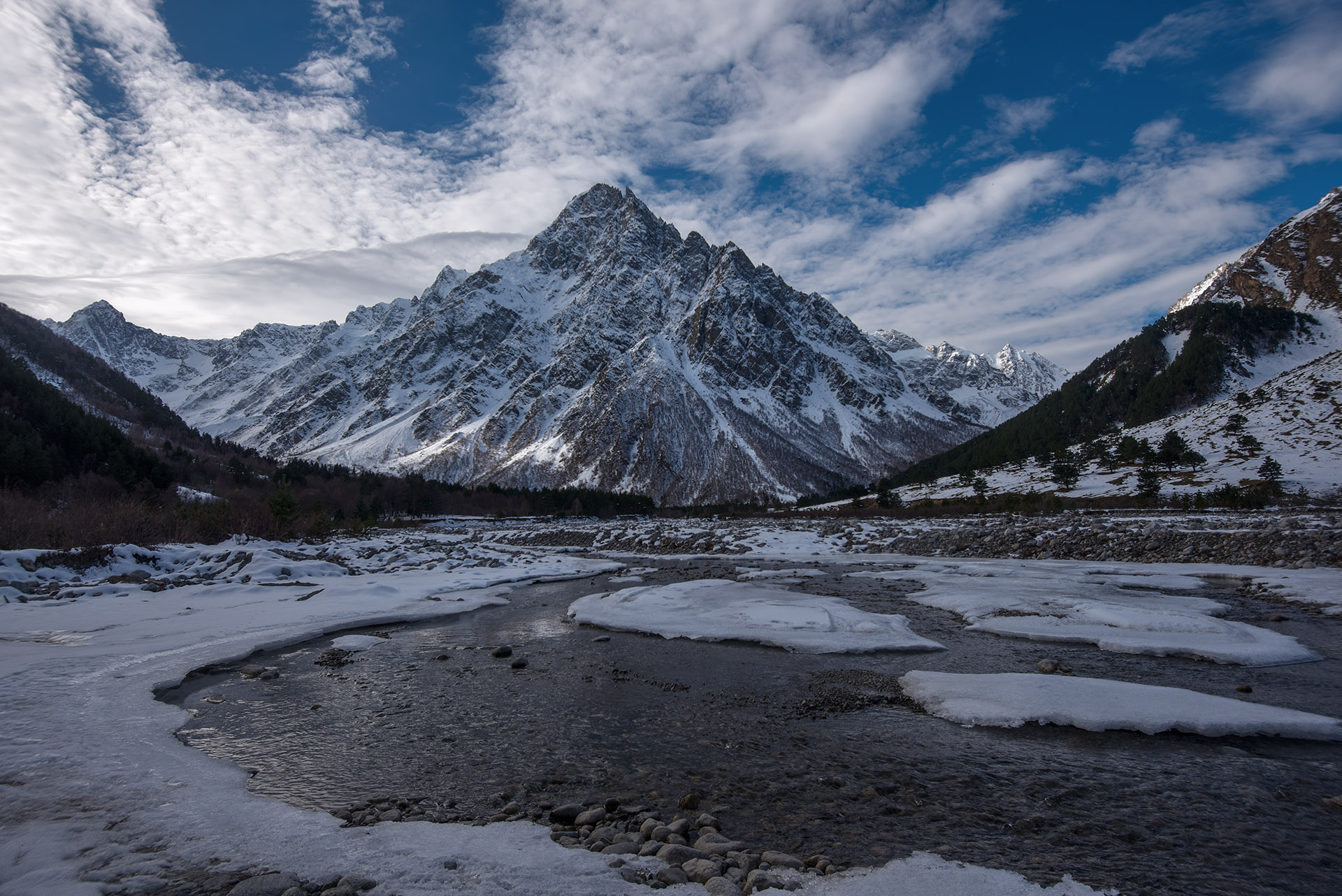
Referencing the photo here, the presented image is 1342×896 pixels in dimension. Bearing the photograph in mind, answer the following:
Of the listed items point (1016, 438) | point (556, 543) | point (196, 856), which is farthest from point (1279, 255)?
point (196, 856)

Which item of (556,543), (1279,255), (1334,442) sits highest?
(1279,255)

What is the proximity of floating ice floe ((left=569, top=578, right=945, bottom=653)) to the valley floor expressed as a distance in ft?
0.61

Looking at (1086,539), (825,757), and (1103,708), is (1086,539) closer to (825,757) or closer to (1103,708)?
(1103,708)

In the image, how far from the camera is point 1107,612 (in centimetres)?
1514

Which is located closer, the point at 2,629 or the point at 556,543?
the point at 2,629

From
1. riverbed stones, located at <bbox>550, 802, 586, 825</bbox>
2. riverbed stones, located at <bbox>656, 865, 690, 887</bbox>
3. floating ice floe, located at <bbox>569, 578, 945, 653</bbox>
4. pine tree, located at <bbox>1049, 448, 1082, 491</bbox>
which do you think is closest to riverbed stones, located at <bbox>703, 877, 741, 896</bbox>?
riverbed stones, located at <bbox>656, 865, 690, 887</bbox>

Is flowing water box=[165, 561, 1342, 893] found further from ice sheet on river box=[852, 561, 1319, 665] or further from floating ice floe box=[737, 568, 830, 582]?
floating ice floe box=[737, 568, 830, 582]

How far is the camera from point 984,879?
4555 mm

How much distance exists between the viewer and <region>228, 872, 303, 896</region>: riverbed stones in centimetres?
408

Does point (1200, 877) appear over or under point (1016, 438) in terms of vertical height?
under

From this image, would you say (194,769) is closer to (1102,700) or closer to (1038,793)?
(1038,793)

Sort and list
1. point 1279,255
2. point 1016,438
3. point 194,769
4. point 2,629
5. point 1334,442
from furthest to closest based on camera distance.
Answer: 1. point 1279,255
2. point 1016,438
3. point 1334,442
4. point 2,629
5. point 194,769

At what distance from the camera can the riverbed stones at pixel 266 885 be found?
4.08m

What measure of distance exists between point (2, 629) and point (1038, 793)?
2131 centimetres
